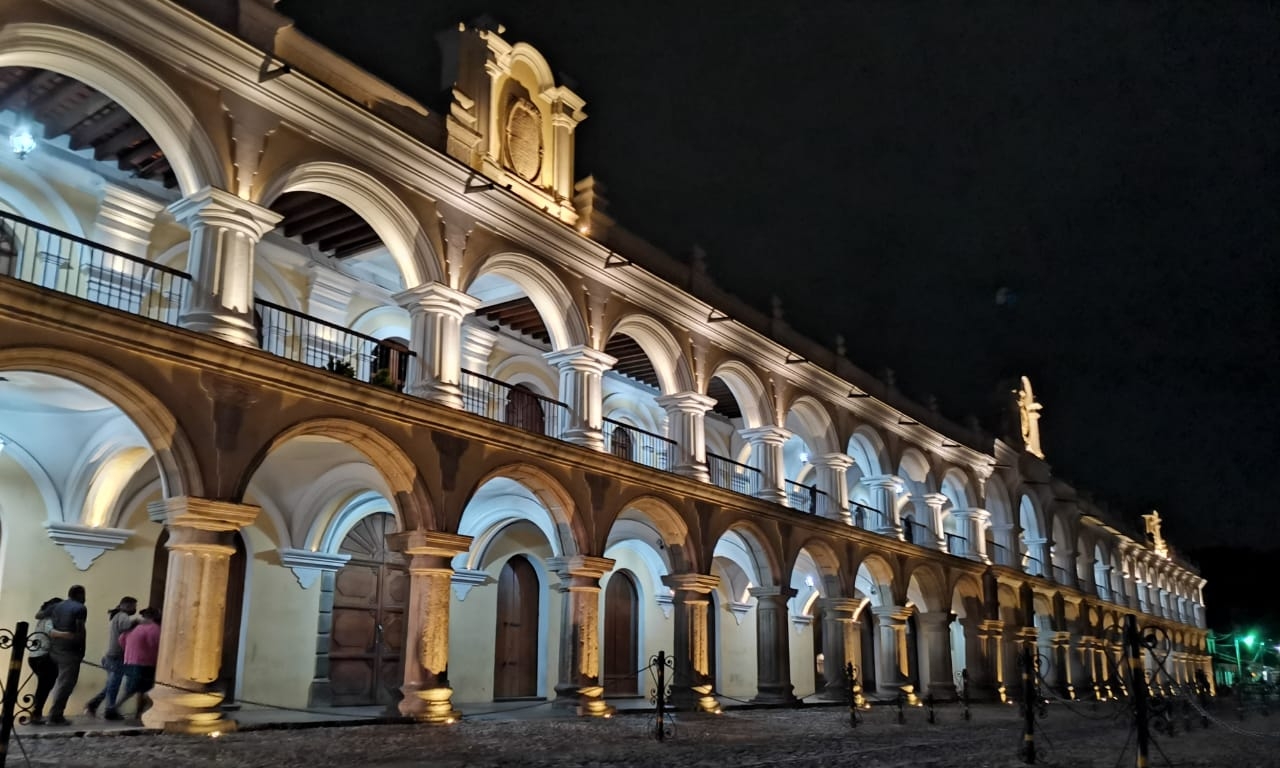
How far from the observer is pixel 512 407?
2131 centimetres

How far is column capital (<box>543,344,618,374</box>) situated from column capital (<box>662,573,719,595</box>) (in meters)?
4.22

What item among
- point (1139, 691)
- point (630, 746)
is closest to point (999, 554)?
point (630, 746)

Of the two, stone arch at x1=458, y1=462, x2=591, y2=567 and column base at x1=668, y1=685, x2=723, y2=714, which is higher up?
stone arch at x1=458, y1=462, x2=591, y2=567

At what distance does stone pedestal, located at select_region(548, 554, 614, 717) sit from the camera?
16.9 m

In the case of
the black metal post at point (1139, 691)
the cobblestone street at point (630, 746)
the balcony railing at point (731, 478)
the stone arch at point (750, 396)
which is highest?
the stone arch at point (750, 396)

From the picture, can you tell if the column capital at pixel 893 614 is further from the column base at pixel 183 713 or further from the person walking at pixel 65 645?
the person walking at pixel 65 645

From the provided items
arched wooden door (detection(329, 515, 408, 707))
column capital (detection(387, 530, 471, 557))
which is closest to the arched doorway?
arched wooden door (detection(329, 515, 408, 707))

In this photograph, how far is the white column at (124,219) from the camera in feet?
48.6

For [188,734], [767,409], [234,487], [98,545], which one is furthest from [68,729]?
[767,409]

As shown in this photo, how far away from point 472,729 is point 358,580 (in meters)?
6.37

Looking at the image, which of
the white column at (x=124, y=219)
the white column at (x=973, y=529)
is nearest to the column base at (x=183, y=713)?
the white column at (x=124, y=219)

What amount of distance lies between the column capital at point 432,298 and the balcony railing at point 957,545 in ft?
63.3

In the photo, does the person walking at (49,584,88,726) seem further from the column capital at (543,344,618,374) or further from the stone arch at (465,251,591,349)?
the column capital at (543,344,618,374)

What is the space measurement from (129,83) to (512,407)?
412 inches
